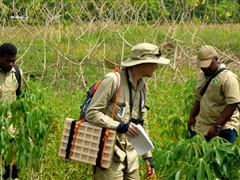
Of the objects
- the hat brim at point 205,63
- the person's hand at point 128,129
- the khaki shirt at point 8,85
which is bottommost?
the khaki shirt at point 8,85

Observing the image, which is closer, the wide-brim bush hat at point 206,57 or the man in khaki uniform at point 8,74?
the wide-brim bush hat at point 206,57

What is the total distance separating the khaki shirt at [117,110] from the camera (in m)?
3.16

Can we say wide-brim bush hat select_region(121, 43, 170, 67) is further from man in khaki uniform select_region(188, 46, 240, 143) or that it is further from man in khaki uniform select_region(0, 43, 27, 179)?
man in khaki uniform select_region(0, 43, 27, 179)

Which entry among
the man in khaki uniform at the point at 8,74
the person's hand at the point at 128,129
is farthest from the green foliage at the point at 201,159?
the man in khaki uniform at the point at 8,74

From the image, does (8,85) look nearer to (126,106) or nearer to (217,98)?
(126,106)

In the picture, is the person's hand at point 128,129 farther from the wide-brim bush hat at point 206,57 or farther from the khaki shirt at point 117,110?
the wide-brim bush hat at point 206,57

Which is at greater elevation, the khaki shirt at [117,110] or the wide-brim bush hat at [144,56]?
the wide-brim bush hat at [144,56]

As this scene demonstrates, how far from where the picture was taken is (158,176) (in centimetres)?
491

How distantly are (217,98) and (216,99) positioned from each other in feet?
0.04

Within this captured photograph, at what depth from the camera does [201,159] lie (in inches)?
101

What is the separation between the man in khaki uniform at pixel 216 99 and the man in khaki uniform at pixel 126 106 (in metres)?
0.81

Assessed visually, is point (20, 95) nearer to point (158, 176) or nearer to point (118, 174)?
point (118, 174)

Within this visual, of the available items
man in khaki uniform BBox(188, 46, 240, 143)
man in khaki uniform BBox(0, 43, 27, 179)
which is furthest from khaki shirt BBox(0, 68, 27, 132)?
man in khaki uniform BBox(188, 46, 240, 143)

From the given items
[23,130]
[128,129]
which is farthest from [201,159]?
[23,130]
